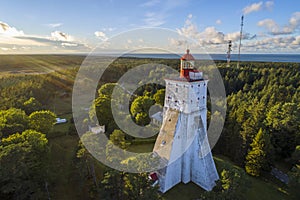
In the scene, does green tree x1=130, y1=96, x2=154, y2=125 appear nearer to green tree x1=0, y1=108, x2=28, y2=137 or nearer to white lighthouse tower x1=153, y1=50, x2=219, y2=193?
white lighthouse tower x1=153, y1=50, x2=219, y2=193

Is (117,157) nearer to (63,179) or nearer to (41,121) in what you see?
(63,179)

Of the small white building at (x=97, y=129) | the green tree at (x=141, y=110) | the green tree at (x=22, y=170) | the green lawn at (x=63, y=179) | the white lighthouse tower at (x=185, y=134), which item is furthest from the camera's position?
the green tree at (x=141, y=110)

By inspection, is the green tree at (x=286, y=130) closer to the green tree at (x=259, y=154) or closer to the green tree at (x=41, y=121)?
the green tree at (x=259, y=154)

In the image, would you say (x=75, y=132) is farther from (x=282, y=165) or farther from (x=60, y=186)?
(x=282, y=165)

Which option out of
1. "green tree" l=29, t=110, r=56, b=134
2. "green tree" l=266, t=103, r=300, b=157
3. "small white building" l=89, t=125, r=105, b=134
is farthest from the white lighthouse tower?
"green tree" l=29, t=110, r=56, b=134

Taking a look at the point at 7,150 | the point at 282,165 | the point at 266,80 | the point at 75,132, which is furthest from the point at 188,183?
the point at 266,80

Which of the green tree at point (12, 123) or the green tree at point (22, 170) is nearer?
the green tree at point (22, 170)

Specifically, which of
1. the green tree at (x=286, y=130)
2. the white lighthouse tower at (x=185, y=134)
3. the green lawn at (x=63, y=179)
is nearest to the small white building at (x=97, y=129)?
Answer: the green lawn at (x=63, y=179)
